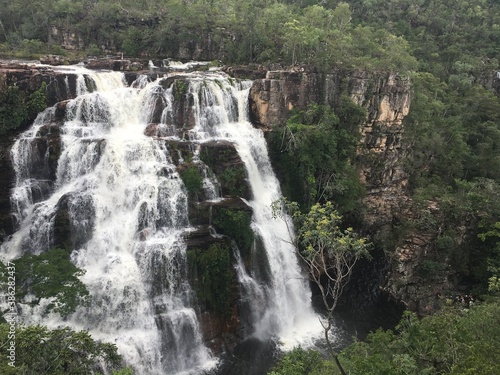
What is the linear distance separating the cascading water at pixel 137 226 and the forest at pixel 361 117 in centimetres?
174

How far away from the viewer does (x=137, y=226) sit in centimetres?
1725

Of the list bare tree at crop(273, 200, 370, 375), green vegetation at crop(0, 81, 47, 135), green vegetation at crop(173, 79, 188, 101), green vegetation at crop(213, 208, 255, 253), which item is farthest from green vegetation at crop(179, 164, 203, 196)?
green vegetation at crop(0, 81, 47, 135)

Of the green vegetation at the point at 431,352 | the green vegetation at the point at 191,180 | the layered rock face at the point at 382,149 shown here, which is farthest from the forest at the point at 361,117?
the green vegetation at the point at 191,180

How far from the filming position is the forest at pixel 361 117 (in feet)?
35.9

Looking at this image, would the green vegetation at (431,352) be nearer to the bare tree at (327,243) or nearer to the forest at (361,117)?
the forest at (361,117)

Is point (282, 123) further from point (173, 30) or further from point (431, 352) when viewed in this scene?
point (173, 30)

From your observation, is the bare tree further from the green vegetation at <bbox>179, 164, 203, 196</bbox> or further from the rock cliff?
the green vegetation at <bbox>179, 164, 203, 196</bbox>

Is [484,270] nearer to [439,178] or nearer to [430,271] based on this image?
[430,271]

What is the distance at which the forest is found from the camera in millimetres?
10938

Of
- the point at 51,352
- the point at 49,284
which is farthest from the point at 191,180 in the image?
the point at 51,352

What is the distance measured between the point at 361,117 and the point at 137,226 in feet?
52.0

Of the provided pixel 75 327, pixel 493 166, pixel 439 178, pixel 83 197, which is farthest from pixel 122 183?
pixel 493 166

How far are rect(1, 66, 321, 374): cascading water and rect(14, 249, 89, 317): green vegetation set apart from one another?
1473 mm

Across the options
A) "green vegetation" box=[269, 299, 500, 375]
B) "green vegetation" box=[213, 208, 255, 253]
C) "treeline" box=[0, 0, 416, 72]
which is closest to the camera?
"green vegetation" box=[269, 299, 500, 375]
